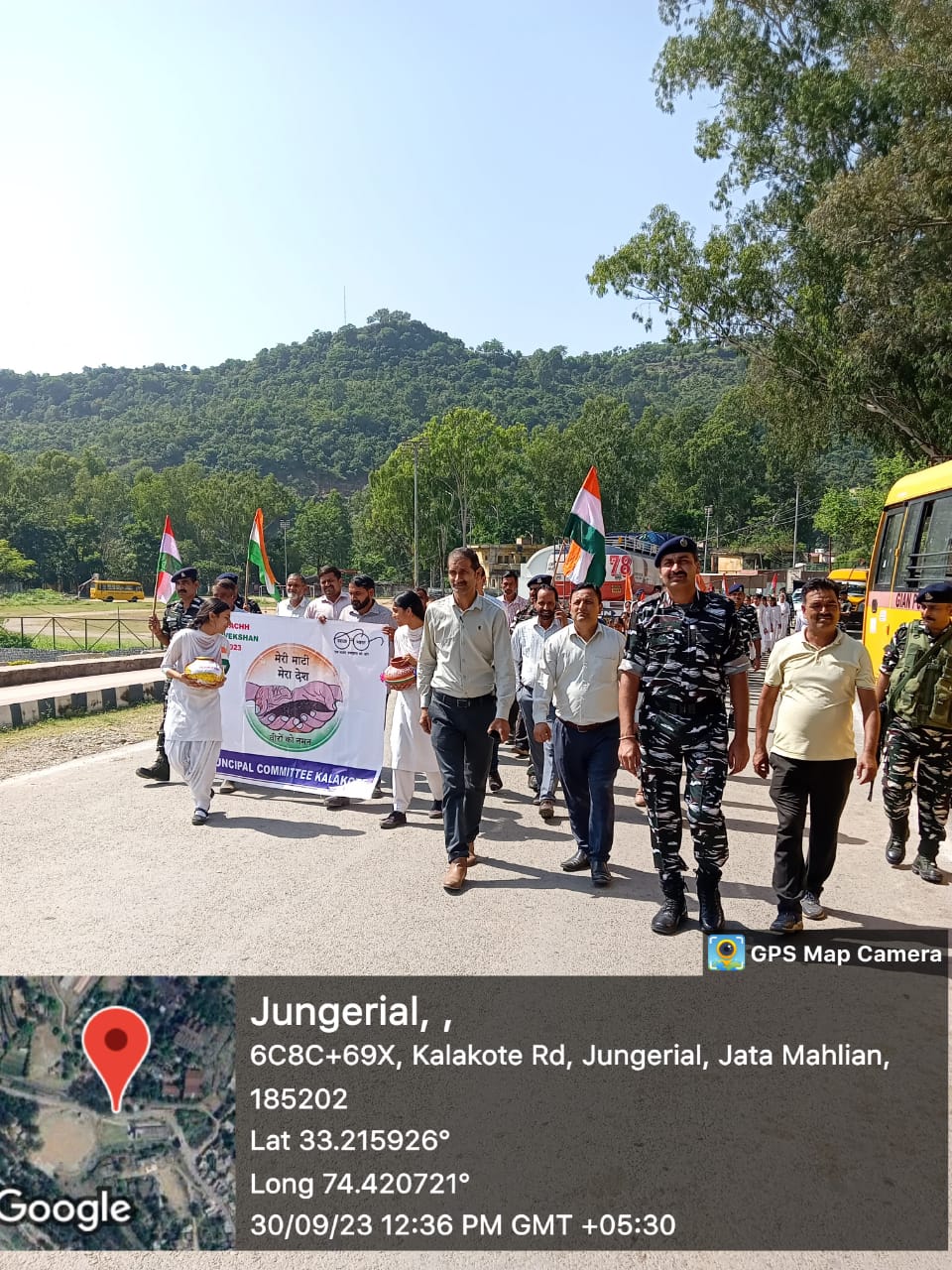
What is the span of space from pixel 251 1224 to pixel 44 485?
132m

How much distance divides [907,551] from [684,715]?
7650 millimetres

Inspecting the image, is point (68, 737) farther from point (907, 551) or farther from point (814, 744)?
point (907, 551)

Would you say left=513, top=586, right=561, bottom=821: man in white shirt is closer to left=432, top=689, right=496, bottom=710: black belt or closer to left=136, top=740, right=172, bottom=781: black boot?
left=432, top=689, right=496, bottom=710: black belt

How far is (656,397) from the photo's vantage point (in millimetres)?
161875

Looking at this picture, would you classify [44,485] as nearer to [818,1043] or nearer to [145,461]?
[145,461]

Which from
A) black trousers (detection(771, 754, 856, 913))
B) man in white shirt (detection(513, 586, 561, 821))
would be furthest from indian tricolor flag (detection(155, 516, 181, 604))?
black trousers (detection(771, 754, 856, 913))

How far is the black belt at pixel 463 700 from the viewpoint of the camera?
217 inches

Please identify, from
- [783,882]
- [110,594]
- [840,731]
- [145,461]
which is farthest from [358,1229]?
[145,461]

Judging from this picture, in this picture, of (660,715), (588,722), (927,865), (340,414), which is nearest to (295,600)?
(588,722)

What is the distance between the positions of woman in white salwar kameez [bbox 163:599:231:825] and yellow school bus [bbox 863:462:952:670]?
7016 millimetres

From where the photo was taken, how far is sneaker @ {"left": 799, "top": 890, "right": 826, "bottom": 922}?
15.5 ft

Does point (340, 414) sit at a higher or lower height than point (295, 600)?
higher

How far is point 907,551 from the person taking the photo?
35.0 ft

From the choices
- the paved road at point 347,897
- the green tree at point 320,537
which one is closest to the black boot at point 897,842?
the paved road at point 347,897
